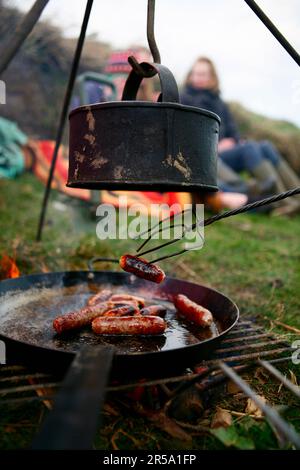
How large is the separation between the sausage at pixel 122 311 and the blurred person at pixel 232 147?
248 inches

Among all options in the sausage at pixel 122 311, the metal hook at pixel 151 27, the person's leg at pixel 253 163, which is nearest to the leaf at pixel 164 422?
the sausage at pixel 122 311

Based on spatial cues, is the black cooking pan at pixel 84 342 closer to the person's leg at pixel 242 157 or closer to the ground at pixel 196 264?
the ground at pixel 196 264

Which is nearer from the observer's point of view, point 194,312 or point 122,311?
point 122,311

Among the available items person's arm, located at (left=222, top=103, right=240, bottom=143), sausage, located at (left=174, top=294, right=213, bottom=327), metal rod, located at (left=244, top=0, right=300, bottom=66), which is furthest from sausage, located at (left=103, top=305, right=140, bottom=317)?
person's arm, located at (left=222, top=103, right=240, bottom=143)

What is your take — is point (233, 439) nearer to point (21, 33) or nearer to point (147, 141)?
point (147, 141)

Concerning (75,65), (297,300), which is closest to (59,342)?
(75,65)

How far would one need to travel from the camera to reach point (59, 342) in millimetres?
2178

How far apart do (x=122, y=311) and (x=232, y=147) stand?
7.38 m

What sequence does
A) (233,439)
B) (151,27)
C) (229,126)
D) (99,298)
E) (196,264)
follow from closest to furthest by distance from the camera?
(233,439), (151,27), (99,298), (196,264), (229,126)

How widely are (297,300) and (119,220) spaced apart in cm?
342

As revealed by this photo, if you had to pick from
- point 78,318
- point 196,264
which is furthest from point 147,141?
point 196,264

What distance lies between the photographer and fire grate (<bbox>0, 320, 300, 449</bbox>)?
1.47 metres

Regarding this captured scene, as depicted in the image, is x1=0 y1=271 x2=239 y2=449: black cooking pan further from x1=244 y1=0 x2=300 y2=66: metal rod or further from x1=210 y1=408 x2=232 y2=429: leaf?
x1=244 y1=0 x2=300 y2=66: metal rod

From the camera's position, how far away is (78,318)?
7.55 feet
